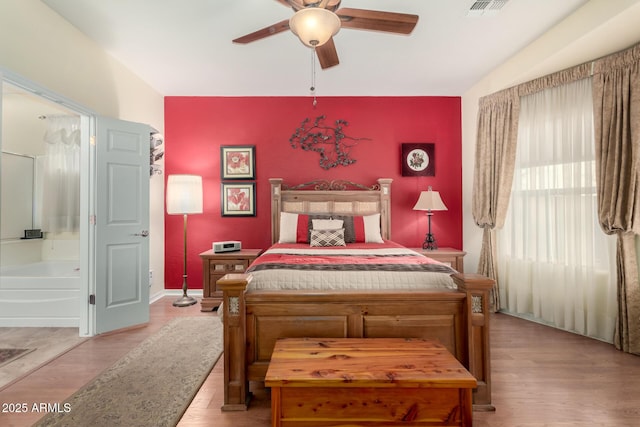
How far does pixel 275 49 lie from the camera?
301 centimetres

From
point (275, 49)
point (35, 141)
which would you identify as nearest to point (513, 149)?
point (275, 49)

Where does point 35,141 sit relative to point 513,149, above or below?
above

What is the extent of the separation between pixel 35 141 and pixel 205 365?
13.7ft

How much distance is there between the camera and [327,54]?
2277 mm

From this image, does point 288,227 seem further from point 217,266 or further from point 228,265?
point 217,266

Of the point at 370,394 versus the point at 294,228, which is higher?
the point at 294,228

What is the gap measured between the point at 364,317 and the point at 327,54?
6.23 feet

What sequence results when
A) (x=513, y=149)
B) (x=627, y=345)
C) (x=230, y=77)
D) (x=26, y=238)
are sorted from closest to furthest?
(x=627, y=345)
(x=513, y=149)
(x=230, y=77)
(x=26, y=238)

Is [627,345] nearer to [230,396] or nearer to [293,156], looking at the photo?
[230,396]

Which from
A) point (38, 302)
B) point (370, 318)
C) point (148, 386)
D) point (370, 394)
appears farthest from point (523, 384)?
point (38, 302)

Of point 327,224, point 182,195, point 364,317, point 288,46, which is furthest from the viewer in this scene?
point 182,195

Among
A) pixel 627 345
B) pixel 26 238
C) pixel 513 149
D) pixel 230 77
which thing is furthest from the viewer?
pixel 26 238

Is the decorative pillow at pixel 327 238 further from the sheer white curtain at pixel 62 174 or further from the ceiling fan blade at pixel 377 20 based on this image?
the sheer white curtain at pixel 62 174

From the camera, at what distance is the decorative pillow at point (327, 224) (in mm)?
3430
